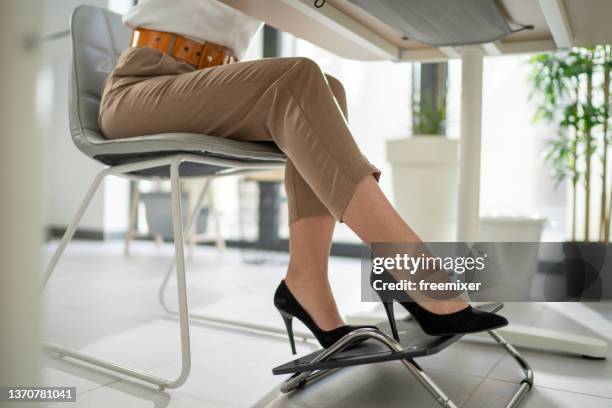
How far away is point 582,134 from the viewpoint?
242 centimetres

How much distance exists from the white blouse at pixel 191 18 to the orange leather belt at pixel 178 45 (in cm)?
1

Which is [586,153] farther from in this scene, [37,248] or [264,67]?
[37,248]

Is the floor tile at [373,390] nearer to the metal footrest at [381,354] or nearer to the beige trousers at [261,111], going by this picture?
the metal footrest at [381,354]

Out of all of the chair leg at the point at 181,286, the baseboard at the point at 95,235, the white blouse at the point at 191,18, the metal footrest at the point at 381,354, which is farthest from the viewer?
the baseboard at the point at 95,235

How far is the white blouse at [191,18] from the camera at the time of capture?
3.73 feet

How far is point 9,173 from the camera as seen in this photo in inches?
14.0

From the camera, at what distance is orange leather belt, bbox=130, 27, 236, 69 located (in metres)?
1.14

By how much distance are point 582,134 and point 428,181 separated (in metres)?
0.75

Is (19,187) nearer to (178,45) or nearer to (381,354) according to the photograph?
(381,354)

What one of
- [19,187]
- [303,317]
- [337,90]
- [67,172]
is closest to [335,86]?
[337,90]

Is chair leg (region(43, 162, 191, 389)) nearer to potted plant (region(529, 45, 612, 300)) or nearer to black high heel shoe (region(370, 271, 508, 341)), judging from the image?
black high heel shoe (region(370, 271, 508, 341))

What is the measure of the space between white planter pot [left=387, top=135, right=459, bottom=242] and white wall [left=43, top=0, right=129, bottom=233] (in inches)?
89.3

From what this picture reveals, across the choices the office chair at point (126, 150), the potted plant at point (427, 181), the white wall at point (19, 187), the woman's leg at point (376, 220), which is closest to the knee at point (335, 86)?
the office chair at point (126, 150)

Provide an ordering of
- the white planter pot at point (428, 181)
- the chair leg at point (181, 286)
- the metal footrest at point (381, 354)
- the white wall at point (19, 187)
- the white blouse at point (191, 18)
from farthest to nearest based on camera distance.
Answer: the white planter pot at point (428, 181) < the white blouse at point (191, 18) < the chair leg at point (181, 286) < the metal footrest at point (381, 354) < the white wall at point (19, 187)
